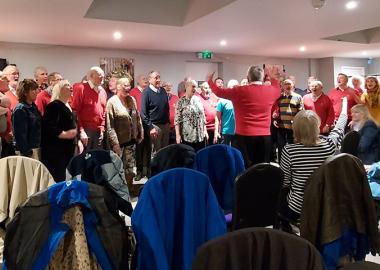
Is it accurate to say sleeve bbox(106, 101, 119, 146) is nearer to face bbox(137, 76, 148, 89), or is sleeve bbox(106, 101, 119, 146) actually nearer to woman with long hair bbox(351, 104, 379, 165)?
woman with long hair bbox(351, 104, 379, 165)

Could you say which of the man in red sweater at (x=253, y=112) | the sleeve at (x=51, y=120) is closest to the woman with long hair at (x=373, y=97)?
the man in red sweater at (x=253, y=112)

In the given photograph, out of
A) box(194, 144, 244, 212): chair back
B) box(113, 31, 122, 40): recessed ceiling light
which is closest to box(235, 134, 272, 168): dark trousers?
box(194, 144, 244, 212): chair back

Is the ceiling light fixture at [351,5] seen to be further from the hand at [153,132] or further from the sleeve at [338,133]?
the hand at [153,132]

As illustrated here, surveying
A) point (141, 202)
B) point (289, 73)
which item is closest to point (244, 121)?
point (141, 202)

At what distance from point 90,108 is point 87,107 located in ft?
0.12

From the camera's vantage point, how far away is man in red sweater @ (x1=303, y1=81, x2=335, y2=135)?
18.0 feet

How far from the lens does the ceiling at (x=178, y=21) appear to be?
214 inches

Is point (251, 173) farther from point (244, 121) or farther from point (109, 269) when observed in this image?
point (244, 121)

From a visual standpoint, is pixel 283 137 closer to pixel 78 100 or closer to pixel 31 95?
pixel 78 100

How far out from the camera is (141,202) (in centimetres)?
176

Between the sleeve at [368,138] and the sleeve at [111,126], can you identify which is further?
the sleeve at [111,126]

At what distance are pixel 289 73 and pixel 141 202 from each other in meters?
10.8

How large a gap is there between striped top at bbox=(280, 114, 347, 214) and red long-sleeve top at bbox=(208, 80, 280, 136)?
1.19 meters

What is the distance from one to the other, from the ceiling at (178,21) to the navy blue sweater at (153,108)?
4.54 feet
